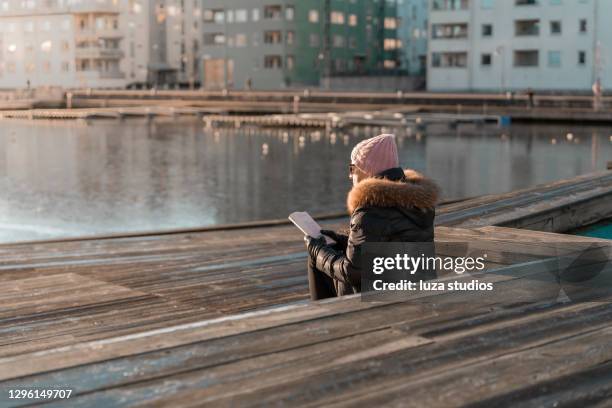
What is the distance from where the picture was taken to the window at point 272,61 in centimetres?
7712

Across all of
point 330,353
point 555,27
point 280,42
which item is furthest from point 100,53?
point 330,353

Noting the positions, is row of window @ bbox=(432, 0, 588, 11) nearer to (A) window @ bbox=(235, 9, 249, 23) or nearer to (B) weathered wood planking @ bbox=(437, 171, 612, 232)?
(A) window @ bbox=(235, 9, 249, 23)

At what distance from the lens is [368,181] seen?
4480 mm

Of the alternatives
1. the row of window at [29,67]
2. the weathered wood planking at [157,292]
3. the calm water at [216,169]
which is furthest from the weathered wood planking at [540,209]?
the row of window at [29,67]

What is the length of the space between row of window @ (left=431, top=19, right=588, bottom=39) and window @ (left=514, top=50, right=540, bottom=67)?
3.83 ft

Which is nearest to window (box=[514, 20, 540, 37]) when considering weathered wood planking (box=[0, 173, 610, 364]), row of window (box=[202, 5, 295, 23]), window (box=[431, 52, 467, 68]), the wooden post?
window (box=[431, 52, 467, 68])

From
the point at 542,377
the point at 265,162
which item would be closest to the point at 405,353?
the point at 542,377

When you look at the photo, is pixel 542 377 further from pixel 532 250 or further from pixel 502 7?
pixel 502 7

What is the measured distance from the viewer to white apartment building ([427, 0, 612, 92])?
58812mm

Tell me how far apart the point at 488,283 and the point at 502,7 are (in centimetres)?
6069

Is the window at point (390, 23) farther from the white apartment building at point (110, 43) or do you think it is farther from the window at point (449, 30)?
the window at point (449, 30)

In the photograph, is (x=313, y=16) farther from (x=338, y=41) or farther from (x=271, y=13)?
(x=271, y=13)

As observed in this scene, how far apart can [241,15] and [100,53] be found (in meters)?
14.7

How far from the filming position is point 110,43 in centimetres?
8638
